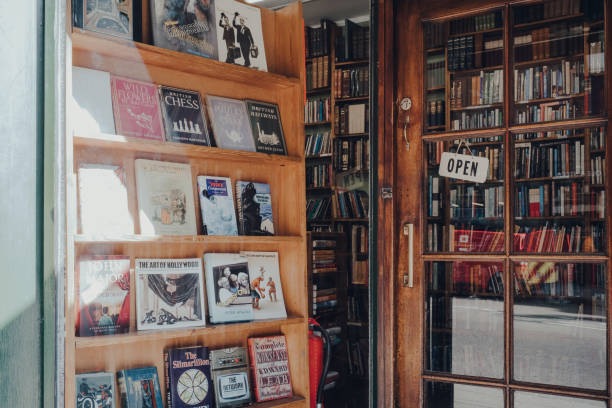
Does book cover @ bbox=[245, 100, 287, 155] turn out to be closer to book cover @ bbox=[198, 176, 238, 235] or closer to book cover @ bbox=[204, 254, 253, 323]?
book cover @ bbox=[198, 176, 238, 235]

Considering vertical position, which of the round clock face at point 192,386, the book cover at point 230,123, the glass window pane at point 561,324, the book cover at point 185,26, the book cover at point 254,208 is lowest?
the round clock face at point 192,386

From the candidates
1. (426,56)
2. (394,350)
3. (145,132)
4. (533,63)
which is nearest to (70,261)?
(145,132)

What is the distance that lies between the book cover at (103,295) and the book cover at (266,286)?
1.94 ft

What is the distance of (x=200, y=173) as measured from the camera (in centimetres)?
255

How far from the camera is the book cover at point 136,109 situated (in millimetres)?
2244

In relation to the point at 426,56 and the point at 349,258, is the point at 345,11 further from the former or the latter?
the point at 426,56

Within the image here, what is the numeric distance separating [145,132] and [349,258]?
3332mm

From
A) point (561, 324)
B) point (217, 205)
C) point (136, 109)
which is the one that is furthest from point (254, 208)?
point (561, 324)

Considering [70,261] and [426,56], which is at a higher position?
[426,56]

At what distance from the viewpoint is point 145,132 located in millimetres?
2305

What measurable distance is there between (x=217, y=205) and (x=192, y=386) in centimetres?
79

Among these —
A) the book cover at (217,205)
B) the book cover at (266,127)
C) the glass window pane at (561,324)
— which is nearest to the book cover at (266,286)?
the book cover at (217,205)

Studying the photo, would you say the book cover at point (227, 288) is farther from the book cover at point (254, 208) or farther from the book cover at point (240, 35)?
the book cover at point (240, 35)

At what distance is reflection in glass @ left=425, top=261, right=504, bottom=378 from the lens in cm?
246
